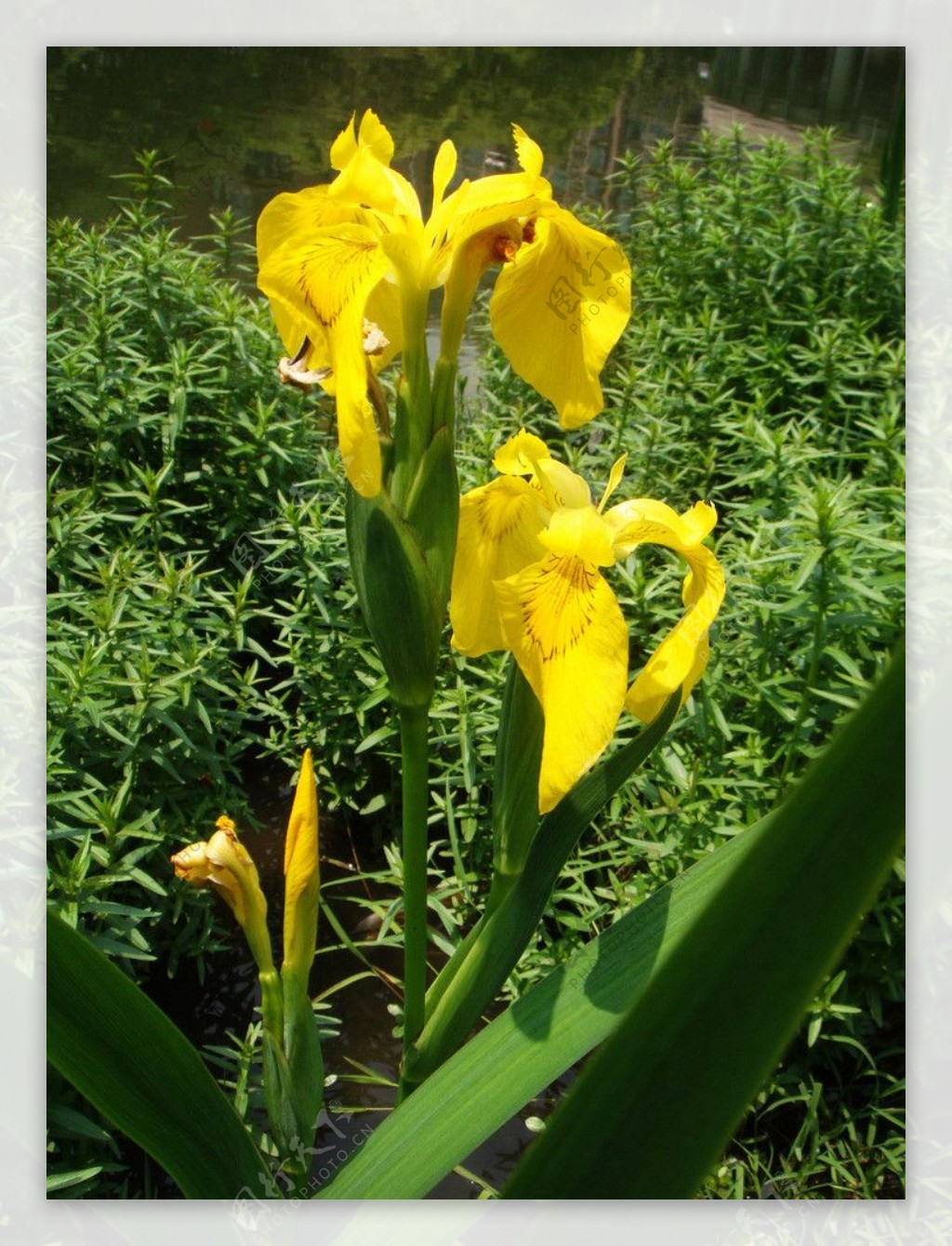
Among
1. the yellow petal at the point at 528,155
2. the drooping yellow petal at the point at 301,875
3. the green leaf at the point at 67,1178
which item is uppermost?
the yellow petal at the point at 528,155

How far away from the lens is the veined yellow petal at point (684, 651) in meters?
0.61

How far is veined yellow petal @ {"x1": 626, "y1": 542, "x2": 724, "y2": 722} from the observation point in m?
0.61

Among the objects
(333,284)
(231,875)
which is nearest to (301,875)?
(231,875)

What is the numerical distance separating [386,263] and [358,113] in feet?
1.89

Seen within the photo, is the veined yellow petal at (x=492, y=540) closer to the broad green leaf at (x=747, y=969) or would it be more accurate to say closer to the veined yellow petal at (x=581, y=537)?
the veined yellow petal at (x=581, y=537)

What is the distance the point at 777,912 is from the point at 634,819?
0.68m

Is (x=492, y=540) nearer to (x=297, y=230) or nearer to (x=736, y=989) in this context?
(x=297, y=230)

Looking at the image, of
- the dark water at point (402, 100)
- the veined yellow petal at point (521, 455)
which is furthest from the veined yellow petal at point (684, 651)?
the dark water at point (402, 100)

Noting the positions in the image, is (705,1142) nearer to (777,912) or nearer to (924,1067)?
(777,912)

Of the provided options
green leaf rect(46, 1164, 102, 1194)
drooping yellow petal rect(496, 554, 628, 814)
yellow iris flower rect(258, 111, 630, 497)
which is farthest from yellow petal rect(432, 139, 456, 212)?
green leaf rect(46, 1164, 102, 1194)

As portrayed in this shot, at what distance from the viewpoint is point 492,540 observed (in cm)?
66

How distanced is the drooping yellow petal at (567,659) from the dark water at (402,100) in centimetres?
56

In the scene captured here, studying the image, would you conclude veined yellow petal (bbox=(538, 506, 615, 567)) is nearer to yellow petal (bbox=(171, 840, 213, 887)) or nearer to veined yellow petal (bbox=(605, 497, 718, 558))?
veined yellow petal (bbox=(605, 497, 718, 558))

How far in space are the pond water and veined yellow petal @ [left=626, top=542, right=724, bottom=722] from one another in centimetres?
40
